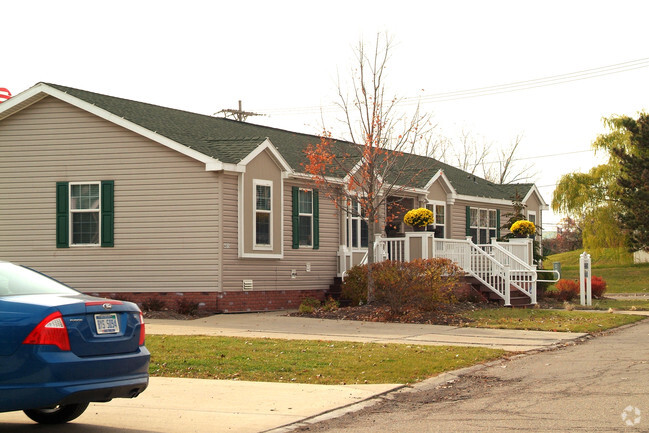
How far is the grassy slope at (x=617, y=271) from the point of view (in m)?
39.9

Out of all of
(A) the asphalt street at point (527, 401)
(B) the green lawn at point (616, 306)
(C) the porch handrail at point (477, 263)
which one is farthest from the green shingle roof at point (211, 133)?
(A) the asphalt street at point (527, 401)

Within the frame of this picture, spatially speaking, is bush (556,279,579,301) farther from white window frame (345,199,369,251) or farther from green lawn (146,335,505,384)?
green lawn (146,335,505,384)

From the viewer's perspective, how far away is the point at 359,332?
623 inches

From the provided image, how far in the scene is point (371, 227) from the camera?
19719mm

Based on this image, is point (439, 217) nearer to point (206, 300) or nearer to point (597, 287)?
point (597, 287)

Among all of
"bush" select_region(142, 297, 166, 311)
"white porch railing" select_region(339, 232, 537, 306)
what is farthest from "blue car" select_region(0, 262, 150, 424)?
"white porch railing" select_region(339, 232, 537, 306)

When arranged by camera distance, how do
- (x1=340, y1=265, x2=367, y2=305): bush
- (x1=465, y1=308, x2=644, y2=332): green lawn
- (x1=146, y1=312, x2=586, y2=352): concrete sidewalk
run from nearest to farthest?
1. (x1=146, y1=312, x2=586, y2=352): concrete sidewalk
2. (x1=465, y1=308, x2=644, y2=332): green lawn
3. (x1=340, y1=265, x2=367, y2=305): bush

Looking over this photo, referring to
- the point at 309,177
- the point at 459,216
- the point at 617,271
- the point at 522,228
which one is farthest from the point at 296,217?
the point at 617,271

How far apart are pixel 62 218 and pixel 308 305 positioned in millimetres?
6419

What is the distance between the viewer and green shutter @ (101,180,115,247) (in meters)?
20.5

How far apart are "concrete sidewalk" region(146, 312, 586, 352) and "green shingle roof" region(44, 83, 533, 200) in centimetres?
428

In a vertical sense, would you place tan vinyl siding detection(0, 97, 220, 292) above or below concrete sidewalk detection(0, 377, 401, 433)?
above

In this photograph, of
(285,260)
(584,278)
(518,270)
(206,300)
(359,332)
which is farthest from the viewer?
(584,278)

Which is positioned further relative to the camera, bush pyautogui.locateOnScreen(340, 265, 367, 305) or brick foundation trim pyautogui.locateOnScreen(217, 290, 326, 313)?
bush pyautogui.locateOnScreen(340, 265, 367, 305)
